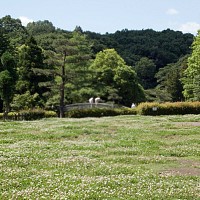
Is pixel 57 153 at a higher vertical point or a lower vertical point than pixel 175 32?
lower

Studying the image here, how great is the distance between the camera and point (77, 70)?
42.2m

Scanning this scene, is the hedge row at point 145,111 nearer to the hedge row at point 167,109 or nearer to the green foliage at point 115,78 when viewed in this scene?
the hedge row at point 167,109

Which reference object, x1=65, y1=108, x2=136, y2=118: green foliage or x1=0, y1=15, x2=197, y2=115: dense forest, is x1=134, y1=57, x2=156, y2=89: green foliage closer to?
x1=0, y1=15, x2=197, y2=115: dense forest

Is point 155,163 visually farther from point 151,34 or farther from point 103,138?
point 151,34

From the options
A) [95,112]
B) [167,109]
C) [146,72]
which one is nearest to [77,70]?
[95,112]

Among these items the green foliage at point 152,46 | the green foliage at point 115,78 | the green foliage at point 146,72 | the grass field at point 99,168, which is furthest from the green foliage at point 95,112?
the green foliage at point 152,46

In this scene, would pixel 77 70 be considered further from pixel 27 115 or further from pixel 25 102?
pixel 27 115

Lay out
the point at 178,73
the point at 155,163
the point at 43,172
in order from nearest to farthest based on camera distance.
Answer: the point at 43,172, the point at 155,163, the point at 178,73

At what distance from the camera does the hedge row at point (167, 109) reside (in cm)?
4131

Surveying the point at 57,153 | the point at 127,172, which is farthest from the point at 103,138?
the point at 127,172

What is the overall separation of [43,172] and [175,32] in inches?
5716

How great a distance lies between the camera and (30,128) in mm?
25188

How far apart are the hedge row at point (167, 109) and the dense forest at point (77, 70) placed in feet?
23.8

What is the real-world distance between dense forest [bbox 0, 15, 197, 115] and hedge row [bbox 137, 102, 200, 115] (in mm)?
7250
